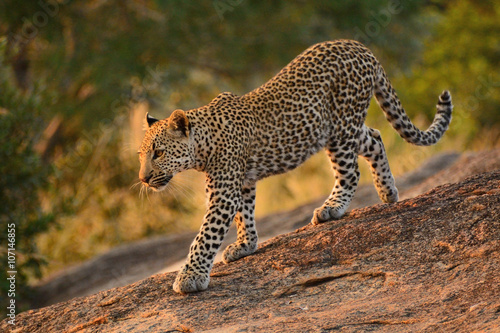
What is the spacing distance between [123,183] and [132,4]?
517 cm

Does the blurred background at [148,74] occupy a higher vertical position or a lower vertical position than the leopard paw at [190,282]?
higher

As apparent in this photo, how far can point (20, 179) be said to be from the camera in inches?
523

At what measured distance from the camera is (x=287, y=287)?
687 centimetres

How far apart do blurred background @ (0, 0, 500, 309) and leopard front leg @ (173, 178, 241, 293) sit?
10.3m

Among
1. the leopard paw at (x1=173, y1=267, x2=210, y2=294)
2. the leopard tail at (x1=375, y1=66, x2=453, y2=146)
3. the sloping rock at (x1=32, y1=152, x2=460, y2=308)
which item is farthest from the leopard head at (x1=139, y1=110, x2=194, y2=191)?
the sloping rock at (x1=32, y1=152, x2=460, y2=308)

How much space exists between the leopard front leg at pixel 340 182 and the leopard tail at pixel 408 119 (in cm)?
74

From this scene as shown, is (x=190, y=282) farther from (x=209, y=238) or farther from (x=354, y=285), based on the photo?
(x=354, y=285)

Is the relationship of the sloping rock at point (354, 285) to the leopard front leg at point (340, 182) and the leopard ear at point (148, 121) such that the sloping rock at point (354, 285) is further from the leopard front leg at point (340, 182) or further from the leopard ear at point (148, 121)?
the leopard ear at point (148, 121)

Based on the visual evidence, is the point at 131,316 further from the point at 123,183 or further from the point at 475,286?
the point at 123,183

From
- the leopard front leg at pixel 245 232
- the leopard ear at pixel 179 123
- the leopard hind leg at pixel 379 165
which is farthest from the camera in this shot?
the leopard hind leg at pixel 379 165

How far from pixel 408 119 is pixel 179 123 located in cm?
291

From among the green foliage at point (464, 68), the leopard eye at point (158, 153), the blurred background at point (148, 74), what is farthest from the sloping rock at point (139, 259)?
the green foliage at point (464, 68)

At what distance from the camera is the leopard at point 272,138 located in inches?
290

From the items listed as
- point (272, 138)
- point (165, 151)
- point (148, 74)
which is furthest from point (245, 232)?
point (148, 74)
